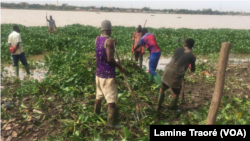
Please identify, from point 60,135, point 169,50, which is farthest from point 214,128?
point 169,50

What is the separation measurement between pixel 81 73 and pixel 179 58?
2.71m

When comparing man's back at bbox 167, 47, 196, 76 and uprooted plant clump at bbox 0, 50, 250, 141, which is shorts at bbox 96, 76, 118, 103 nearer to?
uprooted plant clump at bbox 0, 50, 250, 141

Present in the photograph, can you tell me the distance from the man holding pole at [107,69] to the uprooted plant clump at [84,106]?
37 cm

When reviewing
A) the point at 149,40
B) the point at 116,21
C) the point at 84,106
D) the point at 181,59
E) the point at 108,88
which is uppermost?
the point at 116,21

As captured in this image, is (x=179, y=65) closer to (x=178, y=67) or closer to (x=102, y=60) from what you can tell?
(x=178, y=67)

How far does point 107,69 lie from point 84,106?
131 centimetres

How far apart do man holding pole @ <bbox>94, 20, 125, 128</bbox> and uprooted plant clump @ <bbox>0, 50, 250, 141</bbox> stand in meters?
0.37

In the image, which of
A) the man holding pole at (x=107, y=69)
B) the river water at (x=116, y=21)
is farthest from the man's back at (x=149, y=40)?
the river water at (x=116, y=21)

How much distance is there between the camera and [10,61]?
27.9ft

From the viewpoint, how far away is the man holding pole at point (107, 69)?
308 cm

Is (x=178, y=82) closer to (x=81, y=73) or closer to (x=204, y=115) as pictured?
(x=204, y=115)

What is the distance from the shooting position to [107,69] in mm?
3227

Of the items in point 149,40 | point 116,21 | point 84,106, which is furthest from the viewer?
point 116,21

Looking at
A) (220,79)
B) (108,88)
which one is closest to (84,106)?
(108,88)
